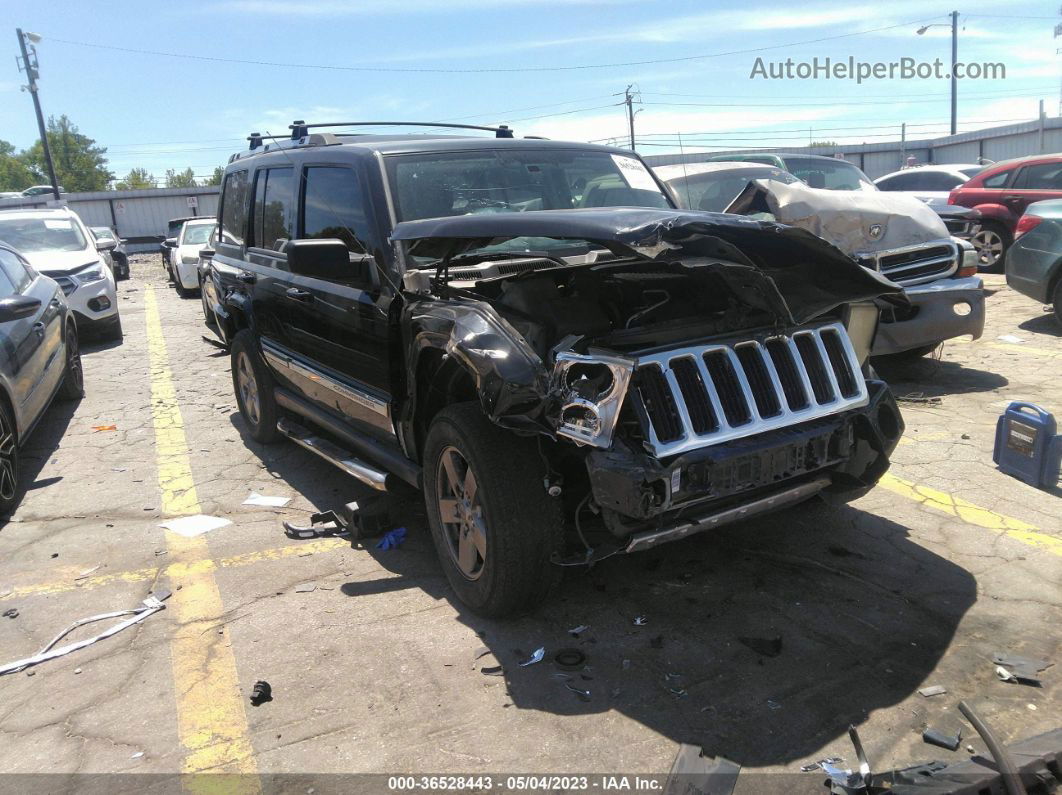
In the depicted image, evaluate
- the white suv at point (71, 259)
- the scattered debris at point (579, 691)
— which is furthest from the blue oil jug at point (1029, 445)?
the white suv at point (71, 259)

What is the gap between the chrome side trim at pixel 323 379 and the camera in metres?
4.31

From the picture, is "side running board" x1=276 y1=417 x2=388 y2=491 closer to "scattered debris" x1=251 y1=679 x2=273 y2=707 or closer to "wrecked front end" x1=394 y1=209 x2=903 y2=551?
"wrecked front end" x1=394 y1=209 x2=903 y2=551

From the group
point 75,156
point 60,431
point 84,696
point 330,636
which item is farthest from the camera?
point 75,156

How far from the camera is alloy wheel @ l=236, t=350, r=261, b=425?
249 inches

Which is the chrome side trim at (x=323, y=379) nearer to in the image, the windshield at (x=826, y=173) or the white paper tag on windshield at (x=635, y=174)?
the white paper tag on windshield at (x=635, y=174)

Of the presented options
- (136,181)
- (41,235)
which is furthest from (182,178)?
(41,235)

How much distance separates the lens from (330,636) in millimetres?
3564

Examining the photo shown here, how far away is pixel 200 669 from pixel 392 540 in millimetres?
1300

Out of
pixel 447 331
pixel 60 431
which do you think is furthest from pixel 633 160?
pixel 60 431

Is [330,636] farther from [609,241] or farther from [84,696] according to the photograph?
[609,241]

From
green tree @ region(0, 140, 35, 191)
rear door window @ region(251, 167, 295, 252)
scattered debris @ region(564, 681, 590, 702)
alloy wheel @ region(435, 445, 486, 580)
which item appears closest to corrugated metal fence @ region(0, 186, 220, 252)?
rear door window @ region(251, 167, 295, 252)

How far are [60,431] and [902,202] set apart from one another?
7.51 meters

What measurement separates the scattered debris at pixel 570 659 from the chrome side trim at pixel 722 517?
48 cm

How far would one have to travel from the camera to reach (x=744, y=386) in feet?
10.7
